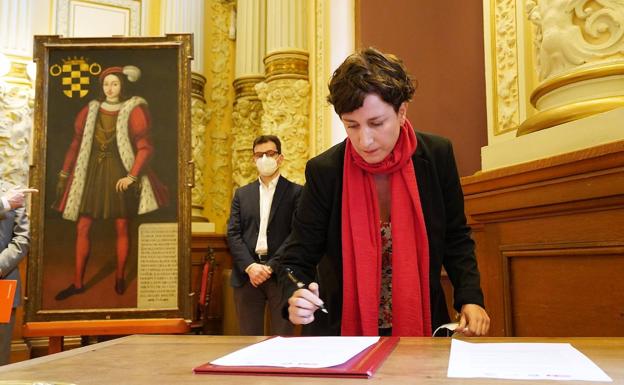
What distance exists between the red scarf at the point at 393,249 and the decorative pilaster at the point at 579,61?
0.63 metres

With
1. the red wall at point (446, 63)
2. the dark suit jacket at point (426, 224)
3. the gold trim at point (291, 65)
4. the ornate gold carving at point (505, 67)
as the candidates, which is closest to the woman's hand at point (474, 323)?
the dark suit jacket at point (426, 224)

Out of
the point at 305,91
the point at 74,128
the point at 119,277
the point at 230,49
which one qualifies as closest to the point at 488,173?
the point at 119,277

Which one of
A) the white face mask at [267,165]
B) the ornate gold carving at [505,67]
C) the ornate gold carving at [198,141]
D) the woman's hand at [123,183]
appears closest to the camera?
the ornate gold carving at [505,67]

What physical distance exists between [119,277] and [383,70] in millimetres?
2370

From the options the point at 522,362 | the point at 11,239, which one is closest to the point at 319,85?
the point at 11,239

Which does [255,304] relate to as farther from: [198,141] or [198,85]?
[198,85]

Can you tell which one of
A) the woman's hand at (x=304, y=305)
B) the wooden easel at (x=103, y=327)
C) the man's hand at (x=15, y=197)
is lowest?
the wooden easel at (x=103, y=327)

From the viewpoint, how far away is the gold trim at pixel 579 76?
6.06 ft

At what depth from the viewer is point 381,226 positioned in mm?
1705

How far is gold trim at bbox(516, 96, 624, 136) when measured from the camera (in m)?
1.80

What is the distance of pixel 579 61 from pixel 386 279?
0.99 metres

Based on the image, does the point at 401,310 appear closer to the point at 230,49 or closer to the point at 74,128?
the point at 74,128

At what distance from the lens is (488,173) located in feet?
6.67

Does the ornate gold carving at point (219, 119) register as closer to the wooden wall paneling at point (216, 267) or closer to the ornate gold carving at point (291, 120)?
the wooden wall paneling at point (216, 267)
